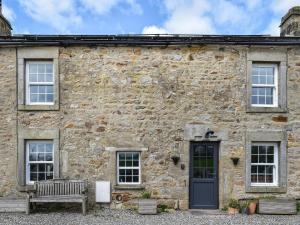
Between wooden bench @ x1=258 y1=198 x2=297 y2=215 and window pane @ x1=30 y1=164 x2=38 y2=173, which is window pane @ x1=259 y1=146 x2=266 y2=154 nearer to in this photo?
wooden bench @ x1=258 y1=198 x2=297 y2=215

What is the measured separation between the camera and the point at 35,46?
30.5 feet

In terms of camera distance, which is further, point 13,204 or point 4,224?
point 13,204

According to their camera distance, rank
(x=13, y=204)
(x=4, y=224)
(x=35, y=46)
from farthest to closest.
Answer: (x=35, y=46) < (x=13, y=204) < (x=4, y=224)

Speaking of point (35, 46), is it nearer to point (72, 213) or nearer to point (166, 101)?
point (166, 101)

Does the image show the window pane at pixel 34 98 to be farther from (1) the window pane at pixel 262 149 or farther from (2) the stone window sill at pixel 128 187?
(1) the window pane at pixel 262 149

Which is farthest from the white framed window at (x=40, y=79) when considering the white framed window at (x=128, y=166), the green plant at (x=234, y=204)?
the green plant at (x=234, y=204)

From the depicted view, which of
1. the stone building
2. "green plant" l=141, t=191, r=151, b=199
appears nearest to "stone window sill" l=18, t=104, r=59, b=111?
the stone building

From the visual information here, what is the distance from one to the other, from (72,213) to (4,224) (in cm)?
188

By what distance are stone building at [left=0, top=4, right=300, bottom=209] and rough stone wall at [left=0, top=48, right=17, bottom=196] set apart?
32mm

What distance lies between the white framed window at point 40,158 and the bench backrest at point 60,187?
0.55m

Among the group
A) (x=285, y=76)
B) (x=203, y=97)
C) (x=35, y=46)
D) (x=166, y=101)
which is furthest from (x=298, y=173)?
(x=35, y=46)

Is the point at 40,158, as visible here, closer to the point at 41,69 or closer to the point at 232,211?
the point at 41,69

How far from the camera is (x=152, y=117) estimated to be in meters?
9.36

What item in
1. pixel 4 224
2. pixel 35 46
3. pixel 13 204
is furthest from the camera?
pixel 35 46
